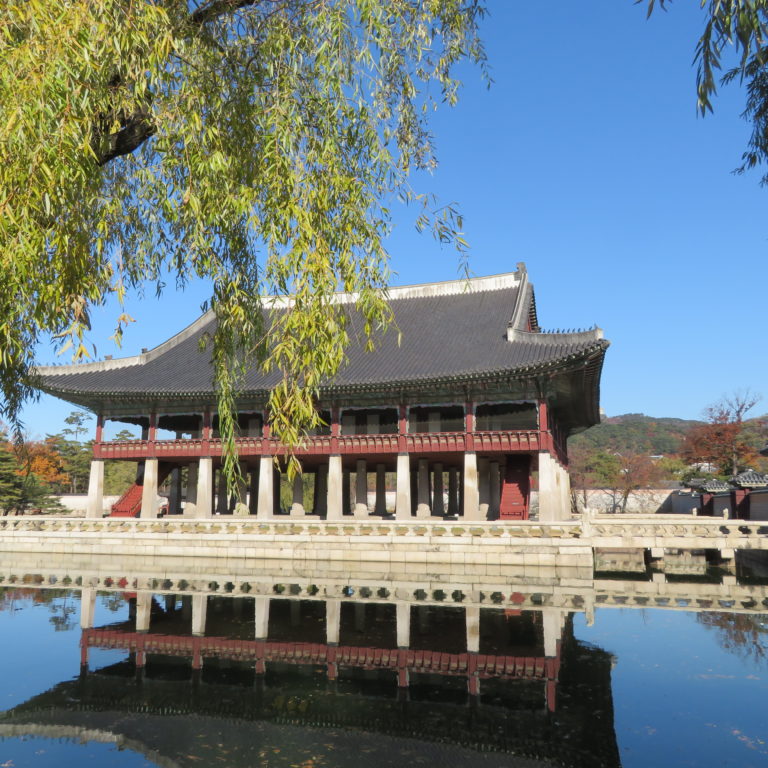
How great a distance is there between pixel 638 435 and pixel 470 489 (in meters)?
115

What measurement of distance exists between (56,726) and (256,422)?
23228 millimetres

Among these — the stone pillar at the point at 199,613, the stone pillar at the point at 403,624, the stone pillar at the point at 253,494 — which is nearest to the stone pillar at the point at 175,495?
the stone pillar at the point at 253,494

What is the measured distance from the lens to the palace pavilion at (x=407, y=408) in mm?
24734

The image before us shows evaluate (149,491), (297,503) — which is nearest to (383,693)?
(297,503)

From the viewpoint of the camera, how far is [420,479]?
30266 millimetres

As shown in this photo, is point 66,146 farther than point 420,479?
No

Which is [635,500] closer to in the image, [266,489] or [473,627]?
[266,489]

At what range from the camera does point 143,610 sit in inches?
552

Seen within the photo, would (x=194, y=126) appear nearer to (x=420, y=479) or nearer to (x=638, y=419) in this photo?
(x=420, y=479)

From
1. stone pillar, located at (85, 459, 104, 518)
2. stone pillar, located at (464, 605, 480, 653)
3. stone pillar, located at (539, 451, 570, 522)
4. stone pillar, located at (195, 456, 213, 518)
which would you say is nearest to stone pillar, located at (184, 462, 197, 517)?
stone pillar, located at (195, 456, 213, 518)

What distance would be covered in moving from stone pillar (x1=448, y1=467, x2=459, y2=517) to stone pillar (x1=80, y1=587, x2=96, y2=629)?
74.8ft

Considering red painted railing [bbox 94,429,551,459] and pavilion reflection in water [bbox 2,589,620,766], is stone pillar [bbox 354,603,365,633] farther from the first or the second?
red painted railing [bbox 94,429,551,459]

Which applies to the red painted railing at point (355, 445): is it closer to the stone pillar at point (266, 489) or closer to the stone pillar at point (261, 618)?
the stone pillar at point (266, 489)

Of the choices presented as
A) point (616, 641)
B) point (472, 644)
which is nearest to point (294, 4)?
point (472, 644)
